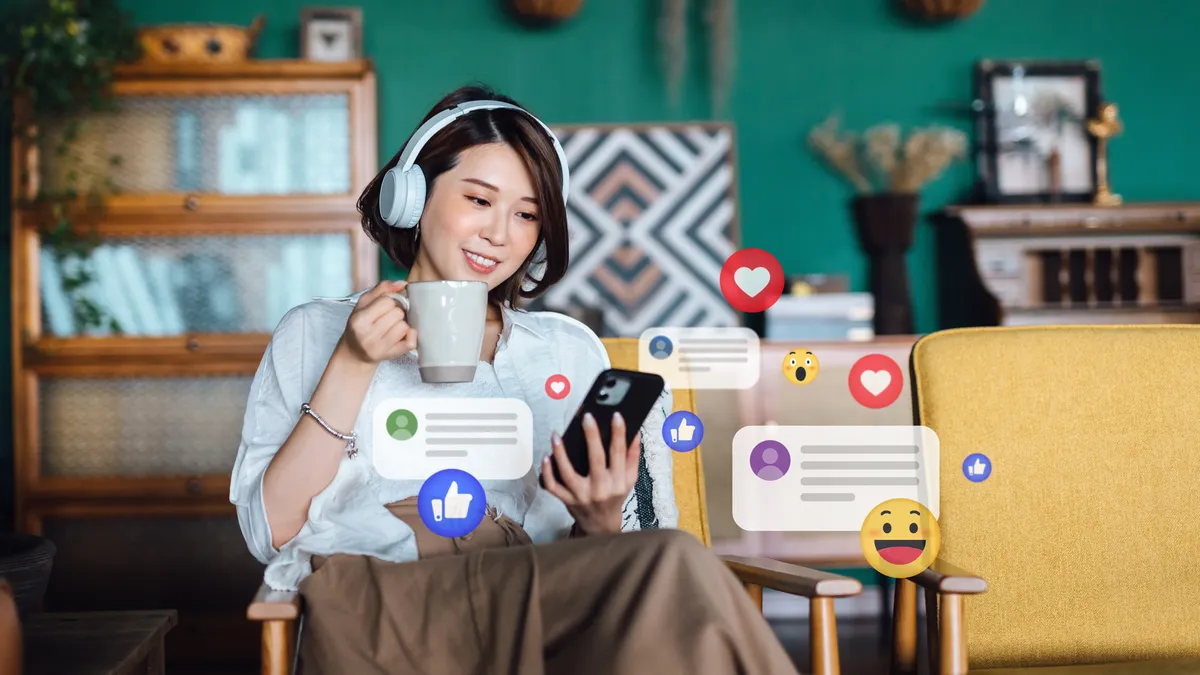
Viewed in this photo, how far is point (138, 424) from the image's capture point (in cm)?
270

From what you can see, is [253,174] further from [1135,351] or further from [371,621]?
[1135,351]

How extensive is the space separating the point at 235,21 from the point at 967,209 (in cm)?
217

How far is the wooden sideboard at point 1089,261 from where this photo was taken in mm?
2799

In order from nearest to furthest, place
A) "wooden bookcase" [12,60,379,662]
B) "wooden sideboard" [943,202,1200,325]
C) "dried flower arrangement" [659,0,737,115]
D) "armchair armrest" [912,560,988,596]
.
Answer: "armchair armrest" [912,560,988,596]
"wooden bookcase" [12,60,379,662]
"wooden sideboard" [943,202,1200,325]
"dried flower arrangement" [659,0,737,115]

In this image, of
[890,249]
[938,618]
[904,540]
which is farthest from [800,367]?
[938,618]

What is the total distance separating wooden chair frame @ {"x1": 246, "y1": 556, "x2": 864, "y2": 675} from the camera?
42.6 inches

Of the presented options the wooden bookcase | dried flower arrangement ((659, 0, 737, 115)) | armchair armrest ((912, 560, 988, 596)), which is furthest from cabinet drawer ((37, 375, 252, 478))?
armchair armrest ((912, 560, 988, 596))

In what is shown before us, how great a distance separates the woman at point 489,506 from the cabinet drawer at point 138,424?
58.7 inches

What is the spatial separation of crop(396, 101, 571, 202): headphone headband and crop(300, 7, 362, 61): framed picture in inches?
68.3

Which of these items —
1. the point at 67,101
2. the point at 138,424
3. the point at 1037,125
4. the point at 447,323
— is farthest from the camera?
the point at 1037,125

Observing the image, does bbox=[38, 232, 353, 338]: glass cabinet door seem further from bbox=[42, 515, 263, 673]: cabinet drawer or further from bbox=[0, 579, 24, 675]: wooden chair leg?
bbox=[0, 579, 24, 675]: wooden chair leg

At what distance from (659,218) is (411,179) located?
6.35 feet

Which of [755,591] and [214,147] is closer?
[755,591]

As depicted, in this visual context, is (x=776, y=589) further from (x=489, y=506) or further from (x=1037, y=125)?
(x=1037, y=125)
